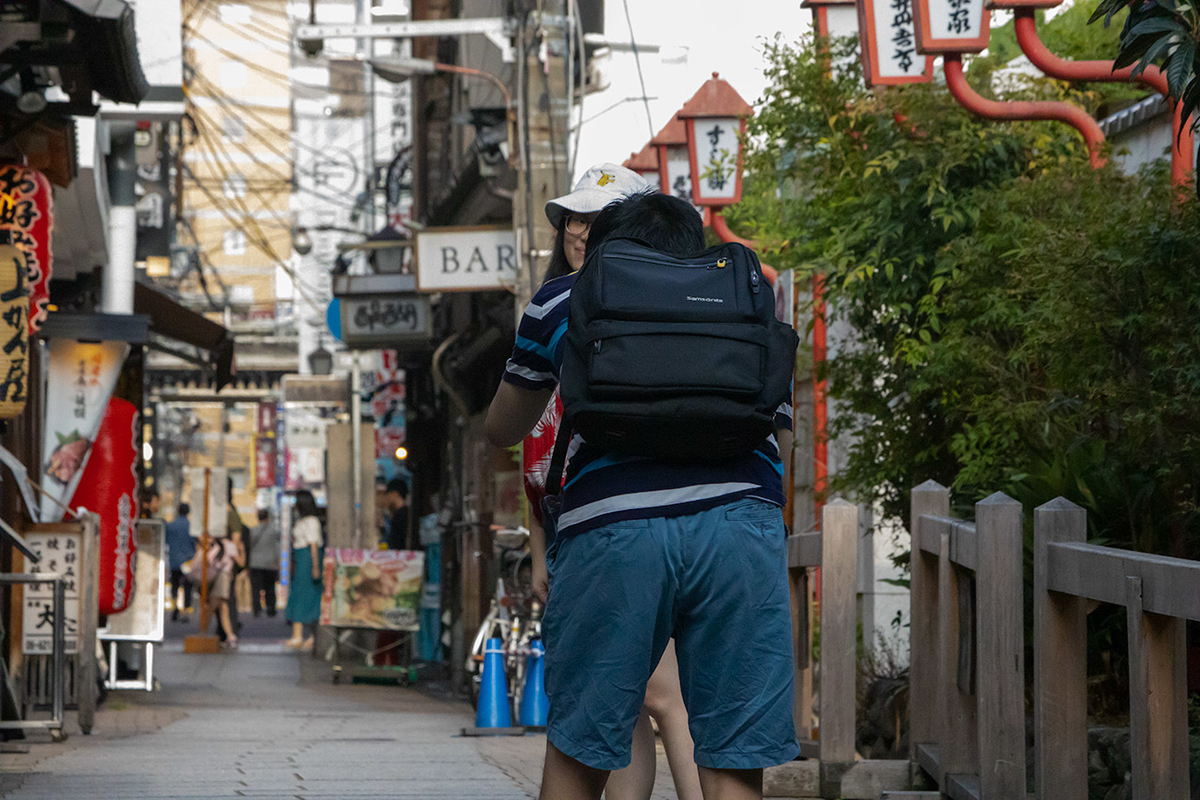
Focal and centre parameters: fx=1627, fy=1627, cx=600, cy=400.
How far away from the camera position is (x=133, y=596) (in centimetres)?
1318

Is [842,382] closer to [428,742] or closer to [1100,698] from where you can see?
[1100,698]

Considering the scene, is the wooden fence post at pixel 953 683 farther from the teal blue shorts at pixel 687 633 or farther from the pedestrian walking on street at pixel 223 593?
the pedestrian walking on street at pixel 223 593

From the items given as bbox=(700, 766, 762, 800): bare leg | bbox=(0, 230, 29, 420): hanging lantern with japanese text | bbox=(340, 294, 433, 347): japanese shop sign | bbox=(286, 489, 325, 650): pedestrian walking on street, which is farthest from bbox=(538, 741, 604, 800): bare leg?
bbox=(286, 489, 325, 650): pedestrian walking on street

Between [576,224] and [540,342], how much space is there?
30.2 inches

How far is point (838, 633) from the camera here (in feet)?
19.7

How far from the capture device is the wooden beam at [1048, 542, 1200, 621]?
293 cm

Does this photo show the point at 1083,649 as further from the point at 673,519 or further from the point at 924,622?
the point at 924,622

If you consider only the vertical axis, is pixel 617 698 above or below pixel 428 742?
above

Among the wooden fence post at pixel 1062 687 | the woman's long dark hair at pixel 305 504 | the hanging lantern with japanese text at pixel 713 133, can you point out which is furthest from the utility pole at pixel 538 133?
the woman's long dark hair at pixel 305 504

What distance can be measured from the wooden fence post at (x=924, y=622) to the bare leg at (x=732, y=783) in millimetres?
2612

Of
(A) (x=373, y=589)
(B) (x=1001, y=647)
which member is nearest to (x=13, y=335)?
(B) (x=1001, y=647)

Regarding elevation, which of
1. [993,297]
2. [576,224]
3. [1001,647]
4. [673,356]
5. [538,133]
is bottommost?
[1001,647]

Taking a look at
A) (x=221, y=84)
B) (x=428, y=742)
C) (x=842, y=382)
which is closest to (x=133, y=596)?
(x=428, y=742)

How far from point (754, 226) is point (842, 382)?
3.06 meters
